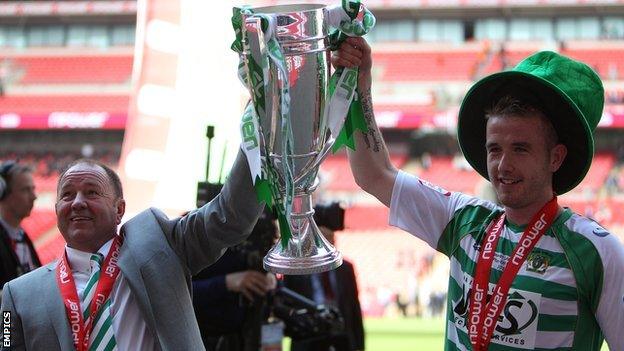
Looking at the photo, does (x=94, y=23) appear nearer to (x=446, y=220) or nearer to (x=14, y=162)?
(x=14, y=162)

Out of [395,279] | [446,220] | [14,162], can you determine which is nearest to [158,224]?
[446,220]

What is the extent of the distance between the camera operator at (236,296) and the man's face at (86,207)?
35.5 inches

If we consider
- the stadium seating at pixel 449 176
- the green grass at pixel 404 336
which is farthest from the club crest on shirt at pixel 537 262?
the stadium seating at pixel 449 176

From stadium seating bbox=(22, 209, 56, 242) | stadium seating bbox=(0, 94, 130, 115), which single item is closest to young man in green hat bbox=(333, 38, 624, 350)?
stadium seating bbox=(22, 209, 56, 242)

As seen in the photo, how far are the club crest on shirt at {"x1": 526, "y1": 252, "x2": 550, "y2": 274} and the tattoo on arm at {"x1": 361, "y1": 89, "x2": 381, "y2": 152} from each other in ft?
1.08

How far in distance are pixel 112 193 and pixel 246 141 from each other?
321 mm

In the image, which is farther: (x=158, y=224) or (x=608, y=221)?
(x=608, y=221)

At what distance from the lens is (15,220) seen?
2.86 m

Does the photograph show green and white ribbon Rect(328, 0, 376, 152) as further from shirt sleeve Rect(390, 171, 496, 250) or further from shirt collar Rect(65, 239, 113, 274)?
shirt collar Rect(65, 239, 113, 274)

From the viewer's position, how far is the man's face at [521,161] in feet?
4.28

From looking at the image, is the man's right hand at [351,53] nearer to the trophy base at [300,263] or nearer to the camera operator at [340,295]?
the trophy base at [300,263]

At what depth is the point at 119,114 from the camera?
48.7 ft

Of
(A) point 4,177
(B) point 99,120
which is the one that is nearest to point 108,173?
(A) point 4,177

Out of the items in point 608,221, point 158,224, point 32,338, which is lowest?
point 608,221
